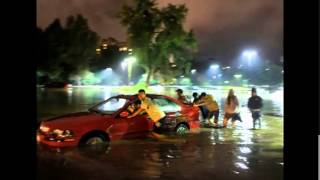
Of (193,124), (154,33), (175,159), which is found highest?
(154,33)

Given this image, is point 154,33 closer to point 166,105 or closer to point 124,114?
point 166,105

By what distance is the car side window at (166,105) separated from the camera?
12.3m

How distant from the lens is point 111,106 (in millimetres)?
11469

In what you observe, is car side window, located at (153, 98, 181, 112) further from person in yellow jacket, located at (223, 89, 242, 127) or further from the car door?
person in yellow jacket, located at (223, 89, 242, 127)

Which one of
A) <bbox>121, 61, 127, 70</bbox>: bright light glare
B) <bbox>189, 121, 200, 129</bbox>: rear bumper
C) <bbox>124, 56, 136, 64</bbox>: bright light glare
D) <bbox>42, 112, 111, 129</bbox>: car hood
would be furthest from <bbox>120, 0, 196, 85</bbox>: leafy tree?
<bbox>42, 112, 111, 129</bbox>: car hood

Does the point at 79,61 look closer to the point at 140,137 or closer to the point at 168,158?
the point at 140,137

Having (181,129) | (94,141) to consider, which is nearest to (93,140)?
(94,141)

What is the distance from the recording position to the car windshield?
36.7 ft

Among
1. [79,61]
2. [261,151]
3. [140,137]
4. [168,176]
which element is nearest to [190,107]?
[140,137]

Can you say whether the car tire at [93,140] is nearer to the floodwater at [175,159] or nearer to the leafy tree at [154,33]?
the floodwater at [175,159]

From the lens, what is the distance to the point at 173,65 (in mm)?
29484

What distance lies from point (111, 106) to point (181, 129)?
211 centimetres

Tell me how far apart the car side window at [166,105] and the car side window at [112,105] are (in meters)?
1.16

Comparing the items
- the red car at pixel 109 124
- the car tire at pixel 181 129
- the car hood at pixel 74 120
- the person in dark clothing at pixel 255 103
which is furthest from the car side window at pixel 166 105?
the person in dark clothing at pixel 255 103
